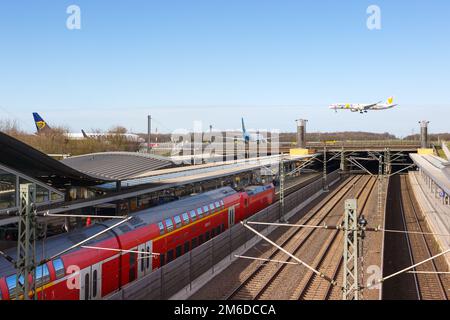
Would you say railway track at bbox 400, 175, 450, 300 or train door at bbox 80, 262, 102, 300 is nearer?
train door at bbox 80, 262, 102, 300

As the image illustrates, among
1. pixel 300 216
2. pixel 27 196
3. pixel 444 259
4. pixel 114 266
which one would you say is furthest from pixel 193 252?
pixel 300 216

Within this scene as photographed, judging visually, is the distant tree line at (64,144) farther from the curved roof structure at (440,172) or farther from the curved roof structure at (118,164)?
the curved roof structure at (440,172)

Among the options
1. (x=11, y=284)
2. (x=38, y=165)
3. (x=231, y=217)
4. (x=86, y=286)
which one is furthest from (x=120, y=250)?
(x=231, y=217)

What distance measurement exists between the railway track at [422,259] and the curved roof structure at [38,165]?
47.4 ft

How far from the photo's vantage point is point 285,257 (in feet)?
82.4

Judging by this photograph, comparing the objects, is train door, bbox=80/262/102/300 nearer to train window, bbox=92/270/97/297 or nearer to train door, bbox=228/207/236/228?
train window, bbox=92/270/97/297

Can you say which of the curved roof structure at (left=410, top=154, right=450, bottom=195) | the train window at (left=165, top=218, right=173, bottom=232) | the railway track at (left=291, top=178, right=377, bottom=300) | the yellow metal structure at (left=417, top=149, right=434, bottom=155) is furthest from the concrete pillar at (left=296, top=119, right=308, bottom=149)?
the train window at (left=165, top=218, right=173, bottom=232)

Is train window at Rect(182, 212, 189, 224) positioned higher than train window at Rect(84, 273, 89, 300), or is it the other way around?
train window at Rect(182, 212, 189, 224)

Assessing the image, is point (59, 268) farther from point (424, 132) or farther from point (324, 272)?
point (424, 132)

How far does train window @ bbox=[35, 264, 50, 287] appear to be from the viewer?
12.7 meters

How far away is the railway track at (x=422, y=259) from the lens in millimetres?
19828

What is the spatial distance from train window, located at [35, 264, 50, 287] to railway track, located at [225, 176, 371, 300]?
326 inches

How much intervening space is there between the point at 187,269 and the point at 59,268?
6.79m
